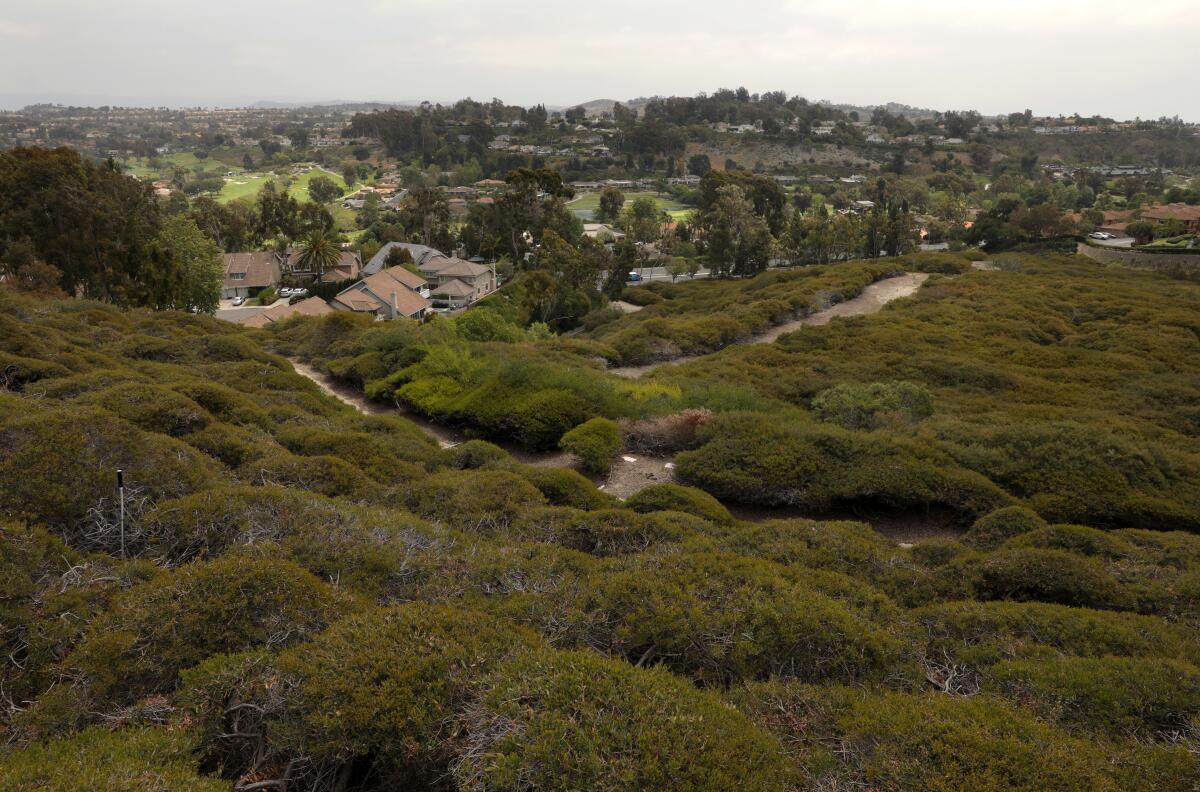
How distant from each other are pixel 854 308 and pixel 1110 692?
88.3 feet

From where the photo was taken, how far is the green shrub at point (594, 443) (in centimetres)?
1250

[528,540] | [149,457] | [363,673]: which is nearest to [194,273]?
[149,457]

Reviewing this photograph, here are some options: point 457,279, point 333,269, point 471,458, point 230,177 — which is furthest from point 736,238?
point 230,177

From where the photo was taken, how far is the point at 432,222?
5503 centimetres

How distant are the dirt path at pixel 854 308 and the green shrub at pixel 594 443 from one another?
27.9 feet

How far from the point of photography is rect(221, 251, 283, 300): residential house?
4500cm

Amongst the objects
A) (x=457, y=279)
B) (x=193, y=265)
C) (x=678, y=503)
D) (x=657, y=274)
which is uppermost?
(x=193, y=265)

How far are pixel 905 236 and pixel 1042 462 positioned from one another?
43.3 m

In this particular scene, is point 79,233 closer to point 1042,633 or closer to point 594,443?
point 594,443

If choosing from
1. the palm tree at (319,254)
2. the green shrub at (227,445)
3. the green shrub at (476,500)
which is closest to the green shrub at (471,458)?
the green shrub at (476,500)

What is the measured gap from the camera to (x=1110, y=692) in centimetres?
513

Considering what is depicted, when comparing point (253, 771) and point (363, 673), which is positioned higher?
point (363, 673)

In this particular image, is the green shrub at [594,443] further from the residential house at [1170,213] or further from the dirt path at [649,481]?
the residential house at [1170,213]

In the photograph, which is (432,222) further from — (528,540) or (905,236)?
(528,540)
